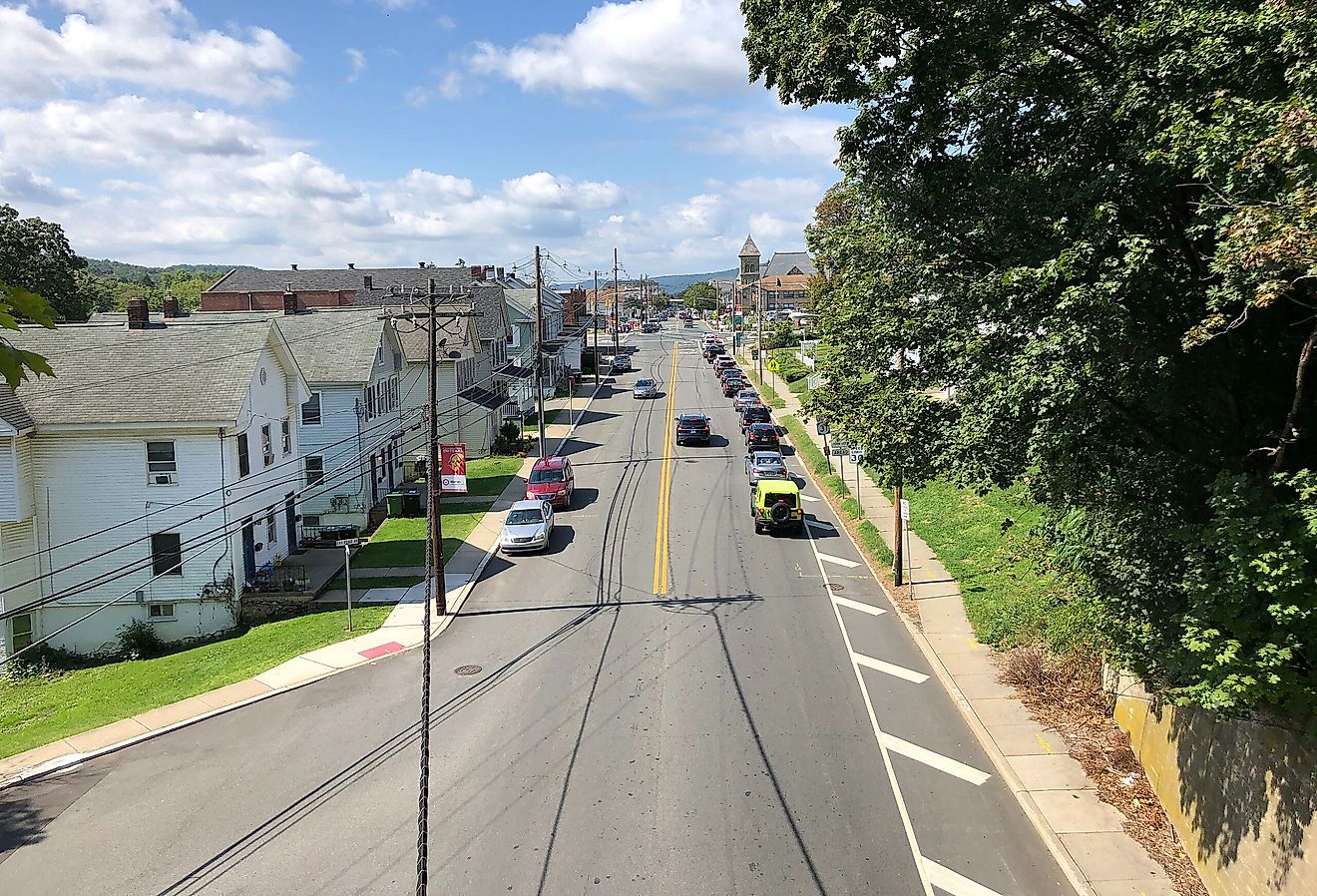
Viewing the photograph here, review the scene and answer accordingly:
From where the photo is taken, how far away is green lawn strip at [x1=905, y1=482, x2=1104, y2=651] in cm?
1802

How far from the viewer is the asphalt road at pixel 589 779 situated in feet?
39.0

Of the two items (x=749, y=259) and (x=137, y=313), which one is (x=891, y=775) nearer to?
(x=137, y=313)

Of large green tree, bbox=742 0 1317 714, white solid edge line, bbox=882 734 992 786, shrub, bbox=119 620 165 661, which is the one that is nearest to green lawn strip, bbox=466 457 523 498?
shrub, bbox=119 620 165 661

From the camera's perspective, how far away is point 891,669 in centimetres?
1920

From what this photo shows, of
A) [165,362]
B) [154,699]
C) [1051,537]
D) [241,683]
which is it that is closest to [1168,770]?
[1051,537]

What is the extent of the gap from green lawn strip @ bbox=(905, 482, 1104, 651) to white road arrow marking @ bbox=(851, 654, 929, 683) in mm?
2320

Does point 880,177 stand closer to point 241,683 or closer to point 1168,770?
point 1168,770

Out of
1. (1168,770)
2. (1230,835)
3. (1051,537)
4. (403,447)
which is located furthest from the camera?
(403,447)

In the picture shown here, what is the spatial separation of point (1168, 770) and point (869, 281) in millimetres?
9192

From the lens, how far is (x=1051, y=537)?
564 inches

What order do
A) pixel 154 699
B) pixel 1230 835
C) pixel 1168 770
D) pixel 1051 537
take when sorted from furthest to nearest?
pixel 154 699, pixel 1051 537, pixel 1168 770, pixel 1230 835

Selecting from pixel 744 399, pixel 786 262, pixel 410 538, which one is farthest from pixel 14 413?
pixel 786 262

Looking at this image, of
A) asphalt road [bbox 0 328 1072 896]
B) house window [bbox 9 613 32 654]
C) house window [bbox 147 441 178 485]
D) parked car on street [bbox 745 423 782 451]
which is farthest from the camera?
parked car on street [bbox 745 423 782 451]

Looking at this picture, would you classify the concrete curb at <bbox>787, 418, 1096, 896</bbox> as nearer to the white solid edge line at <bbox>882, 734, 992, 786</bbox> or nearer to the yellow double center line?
the white solid edge line at <bbox>882, 734, 992, 786</bbox>
